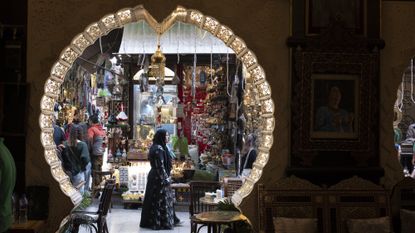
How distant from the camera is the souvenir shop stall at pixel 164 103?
10406 mm

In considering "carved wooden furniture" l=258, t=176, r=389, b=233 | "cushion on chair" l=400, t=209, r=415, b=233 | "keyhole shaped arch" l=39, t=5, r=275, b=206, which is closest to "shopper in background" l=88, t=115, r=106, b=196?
"keyhole shaped arch" l=39, t=5, r=275, b=206

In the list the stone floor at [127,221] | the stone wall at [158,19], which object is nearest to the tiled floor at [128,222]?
the stone floor at [127,221]

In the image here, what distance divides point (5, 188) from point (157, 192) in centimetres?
456

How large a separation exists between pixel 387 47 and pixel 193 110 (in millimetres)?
8574

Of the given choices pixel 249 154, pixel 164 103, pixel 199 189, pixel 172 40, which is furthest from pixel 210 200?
pixel 164 103

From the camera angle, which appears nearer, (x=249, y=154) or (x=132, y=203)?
(x=249, y=154)

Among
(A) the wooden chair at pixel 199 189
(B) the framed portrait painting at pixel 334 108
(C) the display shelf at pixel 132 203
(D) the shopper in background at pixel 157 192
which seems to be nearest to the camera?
(B) the framed portrait painting at pixel 334 108

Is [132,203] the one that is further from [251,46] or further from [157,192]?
[251,46]

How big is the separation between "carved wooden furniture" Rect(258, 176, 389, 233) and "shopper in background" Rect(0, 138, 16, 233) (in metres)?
2.44

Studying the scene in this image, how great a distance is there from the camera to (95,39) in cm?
589

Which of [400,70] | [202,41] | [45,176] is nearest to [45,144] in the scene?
[45,176]

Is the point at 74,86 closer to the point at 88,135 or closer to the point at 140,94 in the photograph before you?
the point at 88,135

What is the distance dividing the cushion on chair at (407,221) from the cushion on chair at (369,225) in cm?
22

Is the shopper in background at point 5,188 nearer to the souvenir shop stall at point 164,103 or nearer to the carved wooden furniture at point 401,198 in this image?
the carved wooden furniture at point 401,198
